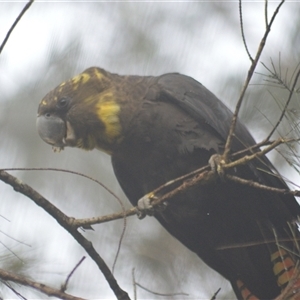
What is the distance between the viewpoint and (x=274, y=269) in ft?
12.1

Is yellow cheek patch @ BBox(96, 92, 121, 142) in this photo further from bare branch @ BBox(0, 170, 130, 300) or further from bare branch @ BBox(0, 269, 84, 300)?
bare branch @ BBox(0, 269, 84, 300)

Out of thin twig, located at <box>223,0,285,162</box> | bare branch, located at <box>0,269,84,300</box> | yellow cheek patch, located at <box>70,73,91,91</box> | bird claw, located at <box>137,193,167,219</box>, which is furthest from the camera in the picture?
yellow cheek patch, located at <box>70,73,91,91</box>

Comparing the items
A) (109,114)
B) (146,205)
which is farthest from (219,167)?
A: (109,114)

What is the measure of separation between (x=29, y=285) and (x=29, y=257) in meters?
0.73

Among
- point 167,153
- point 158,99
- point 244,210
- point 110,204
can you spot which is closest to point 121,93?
point 158,99

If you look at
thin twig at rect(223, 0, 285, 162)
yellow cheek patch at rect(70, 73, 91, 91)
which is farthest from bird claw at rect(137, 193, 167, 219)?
yellow cheek patch at rect(70, 73, 91, 91)

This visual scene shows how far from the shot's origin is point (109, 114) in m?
3.70

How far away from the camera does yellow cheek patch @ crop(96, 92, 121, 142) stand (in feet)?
11.9

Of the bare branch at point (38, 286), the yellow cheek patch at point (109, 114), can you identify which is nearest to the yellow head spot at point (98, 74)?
the yellow cheek patch at point (109, 114)

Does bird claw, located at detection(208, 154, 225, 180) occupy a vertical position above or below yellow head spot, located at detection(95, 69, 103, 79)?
below

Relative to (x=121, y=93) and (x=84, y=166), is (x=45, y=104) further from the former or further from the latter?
(x=84, y=166)

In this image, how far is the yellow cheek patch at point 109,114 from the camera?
3629 millimetres

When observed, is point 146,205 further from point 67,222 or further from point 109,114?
point 109,114

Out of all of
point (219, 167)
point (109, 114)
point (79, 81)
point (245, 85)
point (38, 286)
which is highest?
point (79, 81)
